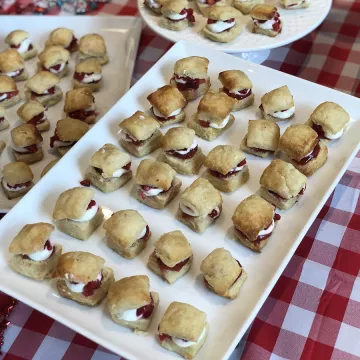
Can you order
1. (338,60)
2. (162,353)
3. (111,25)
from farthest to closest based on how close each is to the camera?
(111,25)
(338,60)
(162,353)

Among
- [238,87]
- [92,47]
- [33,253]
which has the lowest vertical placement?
[92,47]

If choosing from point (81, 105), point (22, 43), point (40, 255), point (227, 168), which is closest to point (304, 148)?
point (227, 168)

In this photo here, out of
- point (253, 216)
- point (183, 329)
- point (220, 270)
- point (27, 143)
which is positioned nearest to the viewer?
point (183, 329)

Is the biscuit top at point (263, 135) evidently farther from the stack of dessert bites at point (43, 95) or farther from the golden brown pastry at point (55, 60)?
the golden brown pastry at point (55, 60)

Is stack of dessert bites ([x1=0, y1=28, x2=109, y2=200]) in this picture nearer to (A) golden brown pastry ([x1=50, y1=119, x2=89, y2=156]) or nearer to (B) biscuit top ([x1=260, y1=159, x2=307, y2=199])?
(A) golden brown pastry ([x1=50, y1=119, x2=89, y2=156])

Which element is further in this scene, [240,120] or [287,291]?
[240,120]

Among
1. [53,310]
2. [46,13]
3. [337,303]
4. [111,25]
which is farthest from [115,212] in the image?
[46,13]

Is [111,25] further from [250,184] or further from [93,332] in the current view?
[93,332]

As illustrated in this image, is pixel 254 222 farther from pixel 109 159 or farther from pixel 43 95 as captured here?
pixel 43 95
